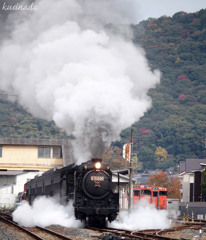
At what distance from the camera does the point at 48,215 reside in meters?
25.5

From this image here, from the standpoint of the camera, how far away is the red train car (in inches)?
2068

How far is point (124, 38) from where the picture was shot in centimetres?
3547

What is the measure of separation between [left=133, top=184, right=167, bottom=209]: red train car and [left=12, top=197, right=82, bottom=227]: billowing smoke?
82.4 feet

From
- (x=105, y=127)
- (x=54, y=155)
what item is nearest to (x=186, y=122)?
(x=54, y=155)

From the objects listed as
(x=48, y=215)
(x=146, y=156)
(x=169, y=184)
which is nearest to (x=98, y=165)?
(x=48, y=215)

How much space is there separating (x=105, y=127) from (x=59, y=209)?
16.6 ft

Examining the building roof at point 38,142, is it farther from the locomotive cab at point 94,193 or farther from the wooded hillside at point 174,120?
the wooded hillside at point 174,120

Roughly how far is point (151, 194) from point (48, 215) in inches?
1139

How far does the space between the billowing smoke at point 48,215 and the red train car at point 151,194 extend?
82.4 ft

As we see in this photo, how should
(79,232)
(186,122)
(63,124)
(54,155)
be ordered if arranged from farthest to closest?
1. (186,122)
2. (54,155)
3. (63,124)
4. (79,232)

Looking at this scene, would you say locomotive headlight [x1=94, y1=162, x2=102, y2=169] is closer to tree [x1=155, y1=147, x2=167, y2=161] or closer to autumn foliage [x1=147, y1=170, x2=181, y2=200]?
autumn foliage [x1=147, y1=170, x2=181, y2=200]

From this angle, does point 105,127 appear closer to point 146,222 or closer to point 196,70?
point 146,222

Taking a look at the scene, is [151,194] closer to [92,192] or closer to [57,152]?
[57,152]

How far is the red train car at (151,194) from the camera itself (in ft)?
172
